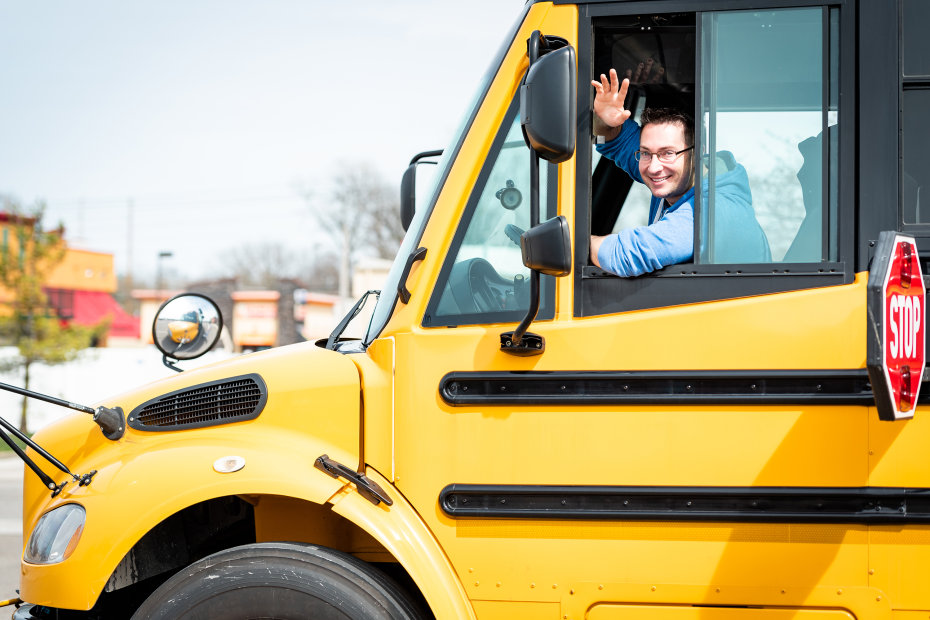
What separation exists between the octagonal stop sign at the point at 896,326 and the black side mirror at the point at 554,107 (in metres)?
0.85

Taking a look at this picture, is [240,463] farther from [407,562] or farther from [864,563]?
[864,563]

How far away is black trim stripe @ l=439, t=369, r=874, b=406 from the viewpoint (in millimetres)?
2371

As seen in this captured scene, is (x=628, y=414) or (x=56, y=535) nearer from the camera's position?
(x=628, y=414)

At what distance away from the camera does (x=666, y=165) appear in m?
2.66

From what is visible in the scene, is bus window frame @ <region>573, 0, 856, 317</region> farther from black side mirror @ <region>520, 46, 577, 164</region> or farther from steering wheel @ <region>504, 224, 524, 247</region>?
black side mirror @ <region>520, 46, 577, 164</region>

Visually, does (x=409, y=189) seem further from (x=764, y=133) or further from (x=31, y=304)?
(x=31, y=304)

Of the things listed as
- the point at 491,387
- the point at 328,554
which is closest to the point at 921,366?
the point at 491,387

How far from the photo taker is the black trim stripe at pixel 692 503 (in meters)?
2.35

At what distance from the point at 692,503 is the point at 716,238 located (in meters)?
0.77

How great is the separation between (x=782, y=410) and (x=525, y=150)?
1075 millimetres

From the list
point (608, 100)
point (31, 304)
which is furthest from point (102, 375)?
point (608, 100)

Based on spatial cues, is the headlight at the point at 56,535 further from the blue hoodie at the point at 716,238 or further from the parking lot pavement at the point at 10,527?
the parking lot pavement at the point at 10,527

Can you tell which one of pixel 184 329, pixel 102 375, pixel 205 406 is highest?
pixel 184 329

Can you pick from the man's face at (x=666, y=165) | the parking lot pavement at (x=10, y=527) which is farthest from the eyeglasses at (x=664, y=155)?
the parking lot pavement at (x=10, y=527)
